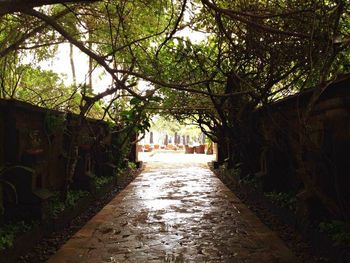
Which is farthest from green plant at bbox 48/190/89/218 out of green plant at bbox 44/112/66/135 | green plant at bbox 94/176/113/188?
green plant at bbox 44/112/66/135

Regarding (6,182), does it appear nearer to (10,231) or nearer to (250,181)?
(10,231)

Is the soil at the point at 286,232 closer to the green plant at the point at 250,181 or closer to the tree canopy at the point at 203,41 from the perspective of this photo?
the green plant at the point at 250,181

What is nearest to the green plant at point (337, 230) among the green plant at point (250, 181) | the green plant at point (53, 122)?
the green plant at point (250, 181)

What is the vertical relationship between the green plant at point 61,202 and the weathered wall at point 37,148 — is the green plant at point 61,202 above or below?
below

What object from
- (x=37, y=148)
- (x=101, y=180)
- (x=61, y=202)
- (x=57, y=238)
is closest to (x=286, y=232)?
(x=57, y=238)

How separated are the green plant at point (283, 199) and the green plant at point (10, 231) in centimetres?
396

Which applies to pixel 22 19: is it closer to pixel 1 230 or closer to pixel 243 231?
pixel 1 230

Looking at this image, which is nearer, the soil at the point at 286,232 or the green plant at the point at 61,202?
the soil at the point at 286,232

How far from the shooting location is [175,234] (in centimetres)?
513

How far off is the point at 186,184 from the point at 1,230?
6707 millimetres

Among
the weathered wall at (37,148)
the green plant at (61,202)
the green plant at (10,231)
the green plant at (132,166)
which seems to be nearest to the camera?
the green plant at (10,231)

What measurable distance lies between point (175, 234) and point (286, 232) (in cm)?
167

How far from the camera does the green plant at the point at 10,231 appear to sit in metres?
3.85

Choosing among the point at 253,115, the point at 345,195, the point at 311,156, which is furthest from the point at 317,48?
the point at 253,115
